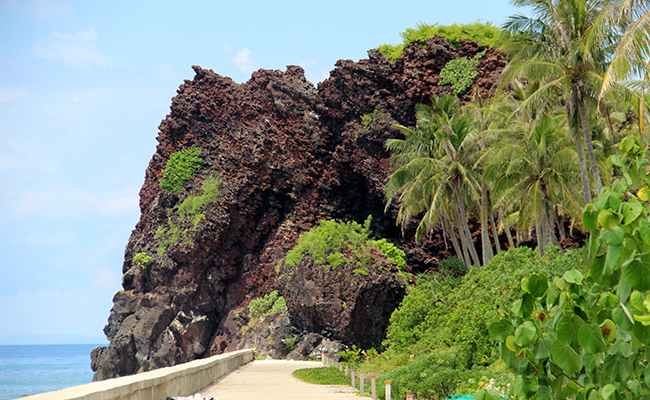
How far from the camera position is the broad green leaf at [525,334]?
2084 millimetres

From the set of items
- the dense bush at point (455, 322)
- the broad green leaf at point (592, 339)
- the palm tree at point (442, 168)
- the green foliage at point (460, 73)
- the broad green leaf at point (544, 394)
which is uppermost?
the green foliage at point (460, 73)

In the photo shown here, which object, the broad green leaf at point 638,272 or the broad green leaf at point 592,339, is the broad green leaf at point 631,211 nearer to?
the broad green leaf at point 638,272

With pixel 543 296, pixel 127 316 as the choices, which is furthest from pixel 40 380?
pixel 543 296

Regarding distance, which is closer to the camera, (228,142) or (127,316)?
(127,316)

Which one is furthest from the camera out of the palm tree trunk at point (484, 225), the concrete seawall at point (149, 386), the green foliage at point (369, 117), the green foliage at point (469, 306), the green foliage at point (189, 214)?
the green foliage at point (189, 214)

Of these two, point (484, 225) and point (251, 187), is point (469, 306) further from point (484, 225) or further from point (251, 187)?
point (251, 187)

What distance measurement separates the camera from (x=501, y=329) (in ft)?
7.68

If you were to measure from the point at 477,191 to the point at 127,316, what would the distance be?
27089mm

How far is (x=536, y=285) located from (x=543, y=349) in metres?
0.29

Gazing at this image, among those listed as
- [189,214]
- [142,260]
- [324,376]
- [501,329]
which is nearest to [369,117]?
[189,214]

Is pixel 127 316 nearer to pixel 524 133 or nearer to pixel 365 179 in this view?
pixel 365 179

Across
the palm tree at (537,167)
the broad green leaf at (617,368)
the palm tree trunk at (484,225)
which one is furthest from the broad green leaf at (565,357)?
the palm tree trunk at (484,225)

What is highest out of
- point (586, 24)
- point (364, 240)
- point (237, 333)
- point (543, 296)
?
point (586, 24)

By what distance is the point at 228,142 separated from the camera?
132 ft
